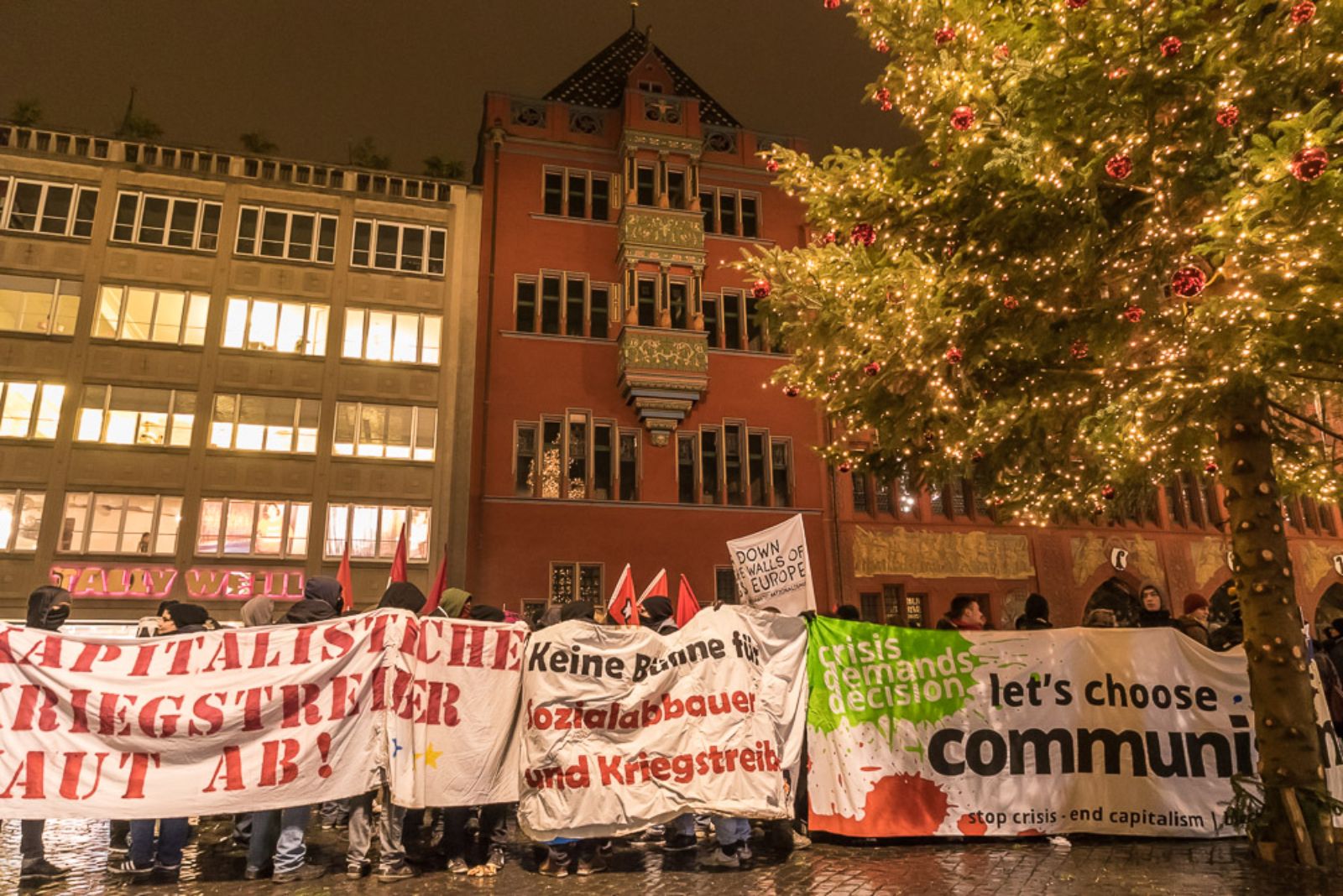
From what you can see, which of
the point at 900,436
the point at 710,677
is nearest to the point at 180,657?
the point at 710,677

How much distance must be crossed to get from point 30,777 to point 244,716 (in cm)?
138

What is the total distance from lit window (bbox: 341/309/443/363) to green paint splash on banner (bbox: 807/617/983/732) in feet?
61.5

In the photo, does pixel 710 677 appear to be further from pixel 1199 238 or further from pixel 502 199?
pixel 502 199

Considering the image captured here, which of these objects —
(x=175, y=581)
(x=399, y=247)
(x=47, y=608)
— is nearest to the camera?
(x=47, y=608)

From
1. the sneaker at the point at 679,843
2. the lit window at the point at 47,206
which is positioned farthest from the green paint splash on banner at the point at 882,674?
the lit window at the point at 47,206

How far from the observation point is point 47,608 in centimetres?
742

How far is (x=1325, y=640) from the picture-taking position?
9281 mm

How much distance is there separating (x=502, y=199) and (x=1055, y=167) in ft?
67.5

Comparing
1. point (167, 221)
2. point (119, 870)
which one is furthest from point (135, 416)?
point (119, 870)

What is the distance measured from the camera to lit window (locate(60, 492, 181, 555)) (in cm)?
2061

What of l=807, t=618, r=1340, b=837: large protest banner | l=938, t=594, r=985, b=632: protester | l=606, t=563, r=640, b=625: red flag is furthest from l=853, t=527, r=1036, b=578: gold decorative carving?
l=807, t=618, r=1340, b=837: large protest banner

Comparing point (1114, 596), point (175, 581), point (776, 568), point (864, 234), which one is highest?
point (864, 234)

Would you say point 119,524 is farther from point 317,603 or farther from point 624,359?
point 317,603

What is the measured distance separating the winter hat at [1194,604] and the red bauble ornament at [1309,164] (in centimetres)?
549
